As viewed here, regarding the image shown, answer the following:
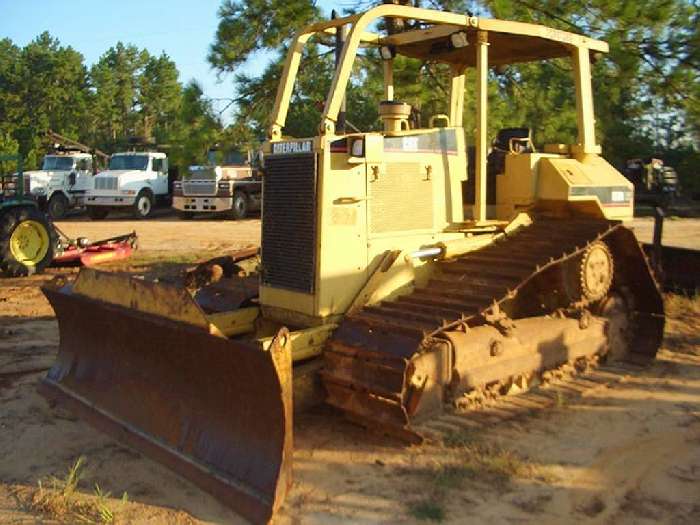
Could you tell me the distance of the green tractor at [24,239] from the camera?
1174 centimetres

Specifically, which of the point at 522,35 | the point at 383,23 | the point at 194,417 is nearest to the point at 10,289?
the point at 383,23

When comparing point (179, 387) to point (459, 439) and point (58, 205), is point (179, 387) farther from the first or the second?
point (58, 205)

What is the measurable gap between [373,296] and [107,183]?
20.0 metres

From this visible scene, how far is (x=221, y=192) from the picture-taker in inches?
860

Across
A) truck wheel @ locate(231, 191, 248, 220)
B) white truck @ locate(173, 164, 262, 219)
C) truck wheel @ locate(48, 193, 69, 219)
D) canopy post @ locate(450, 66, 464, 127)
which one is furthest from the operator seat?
truck wheel @ locate(48, 193, 69, 219)

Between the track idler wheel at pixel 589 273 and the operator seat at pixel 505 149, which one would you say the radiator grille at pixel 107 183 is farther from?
the track idler wheel at pixel 589 273

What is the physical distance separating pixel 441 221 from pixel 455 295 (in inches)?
33.6

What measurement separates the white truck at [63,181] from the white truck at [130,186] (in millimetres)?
863

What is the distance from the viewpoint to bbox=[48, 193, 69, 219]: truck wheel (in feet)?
79.0

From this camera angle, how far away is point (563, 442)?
4.78 m

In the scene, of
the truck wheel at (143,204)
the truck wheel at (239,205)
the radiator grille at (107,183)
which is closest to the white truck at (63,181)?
the radiator grille at (107,183)

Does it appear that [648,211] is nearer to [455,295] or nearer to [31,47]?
[455,295]

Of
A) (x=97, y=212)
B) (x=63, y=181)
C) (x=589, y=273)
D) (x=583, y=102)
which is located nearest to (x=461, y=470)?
(x=589, y=273)

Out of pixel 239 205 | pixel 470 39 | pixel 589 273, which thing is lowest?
pixel 589 273
